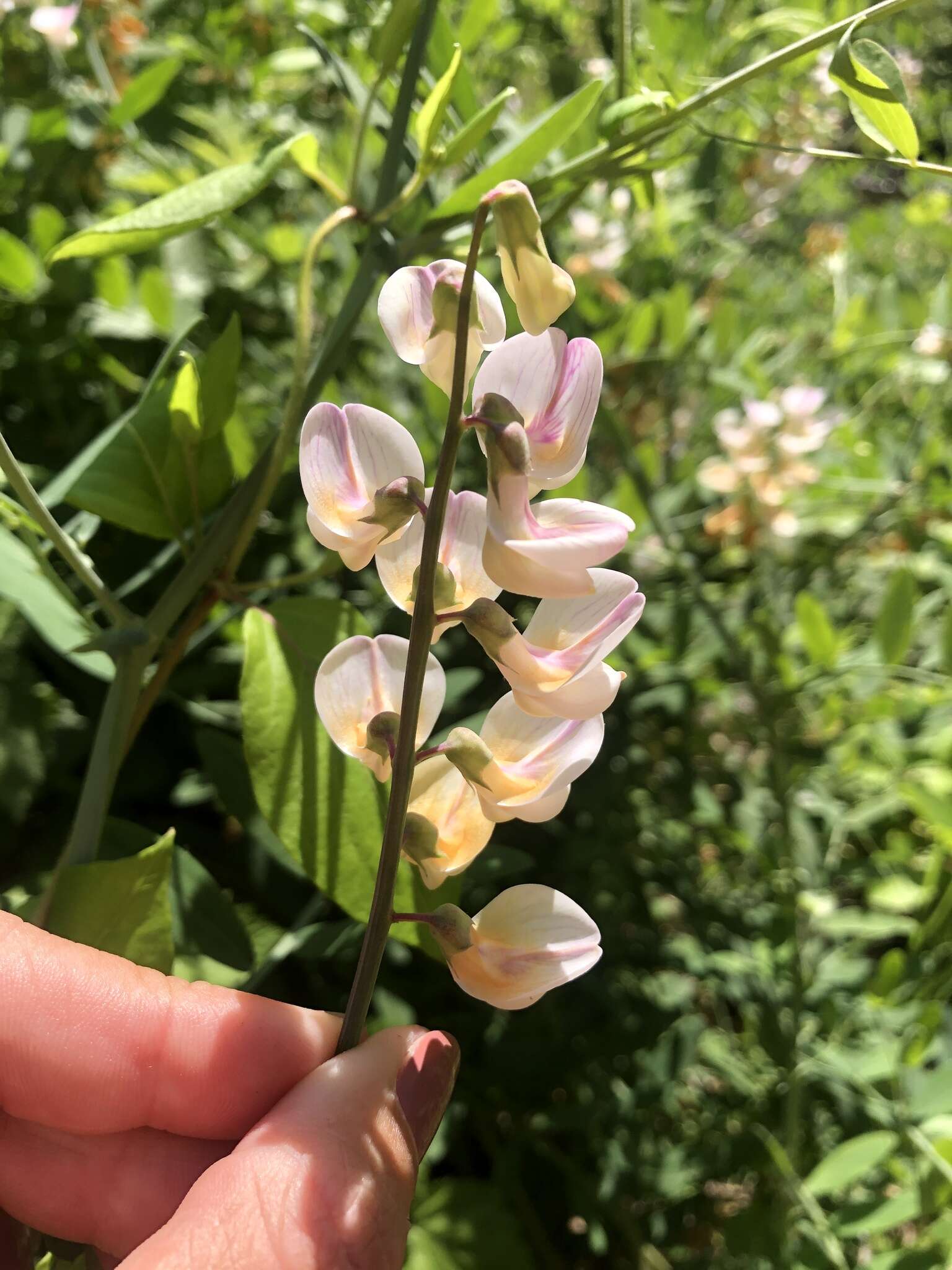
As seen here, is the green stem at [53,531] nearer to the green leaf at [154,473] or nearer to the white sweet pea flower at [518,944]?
the green leaf at [154,473]

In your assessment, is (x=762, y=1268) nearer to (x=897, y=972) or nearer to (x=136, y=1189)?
(x=897, y=972)

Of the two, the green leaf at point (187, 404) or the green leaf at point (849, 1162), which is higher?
the green leaf at point (187, 404)

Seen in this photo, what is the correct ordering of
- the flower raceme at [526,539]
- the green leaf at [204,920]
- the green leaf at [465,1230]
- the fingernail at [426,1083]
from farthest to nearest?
the green leaf at [465,1230] → the green leaf at [204,920] → the fingernail at [426,1083] → the flower raceme at [526,539]

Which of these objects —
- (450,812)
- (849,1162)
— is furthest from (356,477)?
(849,1162)

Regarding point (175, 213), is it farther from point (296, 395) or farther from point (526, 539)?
point (526, 539)

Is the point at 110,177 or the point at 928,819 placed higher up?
the point at 110,177

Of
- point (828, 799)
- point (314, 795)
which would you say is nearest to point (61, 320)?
point (314, 795)

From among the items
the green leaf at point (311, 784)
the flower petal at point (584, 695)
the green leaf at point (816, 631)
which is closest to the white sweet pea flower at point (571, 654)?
the flower petal at point (584, 695)
